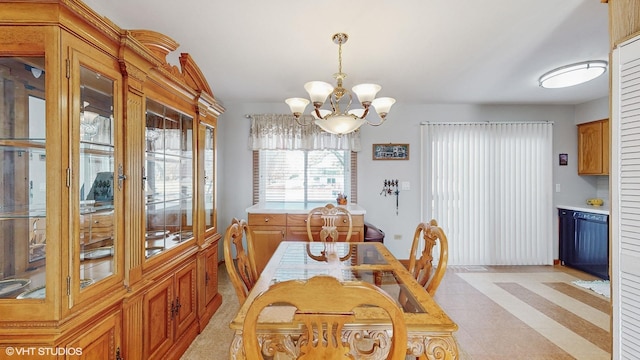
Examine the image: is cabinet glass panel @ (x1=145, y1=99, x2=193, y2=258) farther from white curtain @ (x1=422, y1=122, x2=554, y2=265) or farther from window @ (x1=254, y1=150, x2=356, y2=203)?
white curtain @ (x1=422, y1=122, x2=554, y2=265)

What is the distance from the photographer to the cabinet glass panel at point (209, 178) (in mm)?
2623

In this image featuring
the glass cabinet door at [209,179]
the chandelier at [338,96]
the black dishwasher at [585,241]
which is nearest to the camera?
the chandelier at [338,96]

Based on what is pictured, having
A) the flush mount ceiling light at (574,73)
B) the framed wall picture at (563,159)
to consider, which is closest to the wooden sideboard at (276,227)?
the flush mount ceiling light at (574,73)

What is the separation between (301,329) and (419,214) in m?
3.62

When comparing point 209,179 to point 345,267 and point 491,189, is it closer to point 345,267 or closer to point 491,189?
point 345,267

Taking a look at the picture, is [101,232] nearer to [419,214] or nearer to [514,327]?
[514,327]

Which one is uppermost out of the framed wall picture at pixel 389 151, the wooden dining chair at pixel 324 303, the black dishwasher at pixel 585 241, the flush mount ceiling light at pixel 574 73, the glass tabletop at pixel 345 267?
the flush mount ceiling light at pixel 574 73

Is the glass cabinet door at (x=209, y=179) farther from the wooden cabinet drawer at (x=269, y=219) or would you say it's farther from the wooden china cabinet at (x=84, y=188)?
the wooden cabinet drawer at (x=269, y=219)

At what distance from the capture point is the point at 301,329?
115 cm

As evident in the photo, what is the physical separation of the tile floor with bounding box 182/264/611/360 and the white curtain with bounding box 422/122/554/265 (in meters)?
0.46

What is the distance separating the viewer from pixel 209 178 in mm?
2750

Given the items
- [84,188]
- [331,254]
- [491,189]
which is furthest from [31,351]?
[491,189]

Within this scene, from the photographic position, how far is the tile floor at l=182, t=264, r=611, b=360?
221cm

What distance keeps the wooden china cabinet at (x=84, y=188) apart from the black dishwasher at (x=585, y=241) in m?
4.92
